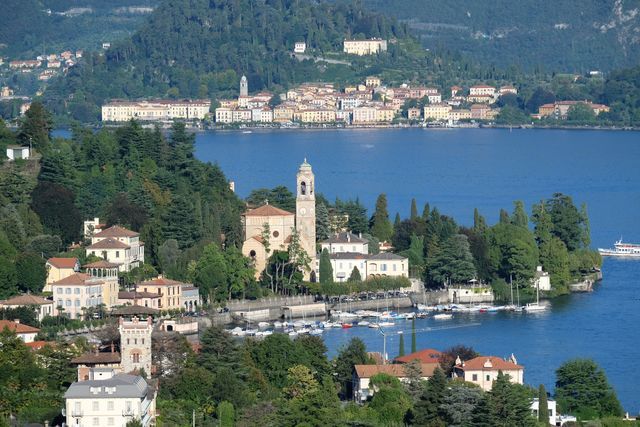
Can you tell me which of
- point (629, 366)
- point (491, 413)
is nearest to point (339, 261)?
point (629, 366)

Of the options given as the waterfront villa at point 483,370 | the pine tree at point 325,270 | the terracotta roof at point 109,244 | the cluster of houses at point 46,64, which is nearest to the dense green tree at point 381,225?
the pine tree at point 325,270

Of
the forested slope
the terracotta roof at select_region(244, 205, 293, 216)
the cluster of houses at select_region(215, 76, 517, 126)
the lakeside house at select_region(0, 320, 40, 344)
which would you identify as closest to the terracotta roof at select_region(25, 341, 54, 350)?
the lakeside house at select_region(0, 320, 40, 344)

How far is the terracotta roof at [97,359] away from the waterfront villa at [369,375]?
3234mm

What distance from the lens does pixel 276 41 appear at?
432ft

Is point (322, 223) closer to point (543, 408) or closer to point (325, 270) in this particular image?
point (325, 270)

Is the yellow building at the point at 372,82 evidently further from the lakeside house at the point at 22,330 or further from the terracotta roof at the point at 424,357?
the terracotta roof at the point at 424,357

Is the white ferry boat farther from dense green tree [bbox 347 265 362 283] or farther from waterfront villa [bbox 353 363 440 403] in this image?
waterfront villa [bbox 353 363 440 403]

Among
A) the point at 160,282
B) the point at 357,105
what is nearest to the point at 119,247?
the point at 160,282

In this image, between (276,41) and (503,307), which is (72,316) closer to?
(503,307)

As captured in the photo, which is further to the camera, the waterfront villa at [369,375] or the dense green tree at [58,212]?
the dense green tree at [58,212]

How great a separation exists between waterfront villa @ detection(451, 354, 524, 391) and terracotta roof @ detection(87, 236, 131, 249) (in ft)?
39.0

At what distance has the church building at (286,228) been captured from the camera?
40094 millimetres

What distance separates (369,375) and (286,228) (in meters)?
13.0

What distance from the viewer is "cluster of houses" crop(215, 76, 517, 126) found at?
390ft
